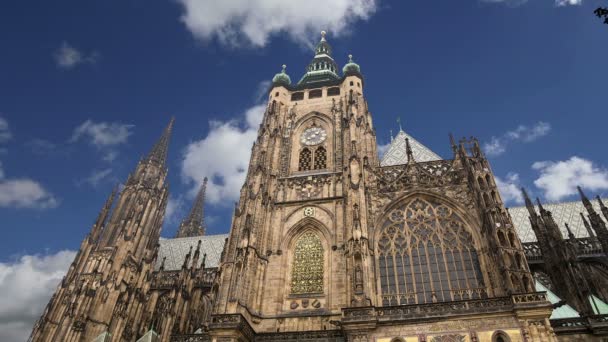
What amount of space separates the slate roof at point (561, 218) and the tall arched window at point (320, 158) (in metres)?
15.8

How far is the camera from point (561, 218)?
32500 mm

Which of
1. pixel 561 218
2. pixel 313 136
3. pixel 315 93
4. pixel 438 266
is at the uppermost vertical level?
pixel 315 93

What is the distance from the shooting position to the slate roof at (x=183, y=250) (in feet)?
127

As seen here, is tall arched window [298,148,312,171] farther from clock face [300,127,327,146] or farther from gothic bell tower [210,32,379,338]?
clock face [300,127,327,146]

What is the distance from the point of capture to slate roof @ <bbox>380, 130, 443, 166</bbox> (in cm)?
2700

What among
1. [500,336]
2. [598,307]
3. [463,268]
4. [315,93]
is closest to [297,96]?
[315,93]

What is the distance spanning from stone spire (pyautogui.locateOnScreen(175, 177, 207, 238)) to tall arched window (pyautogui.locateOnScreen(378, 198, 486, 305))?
133 feet

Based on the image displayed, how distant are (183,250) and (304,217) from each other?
22.6 metres

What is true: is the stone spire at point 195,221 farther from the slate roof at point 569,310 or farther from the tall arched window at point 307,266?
the slate roof at point 569,310

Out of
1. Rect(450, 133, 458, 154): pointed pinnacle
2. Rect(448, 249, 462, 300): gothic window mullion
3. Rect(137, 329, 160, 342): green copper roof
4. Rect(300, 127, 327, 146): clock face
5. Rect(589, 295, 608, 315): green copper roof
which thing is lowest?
Rect(137, 329, 160, 342): green copper roof

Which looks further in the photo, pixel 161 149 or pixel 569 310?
pixel 161 149

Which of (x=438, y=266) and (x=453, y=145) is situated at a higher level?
(x=453, y=145)

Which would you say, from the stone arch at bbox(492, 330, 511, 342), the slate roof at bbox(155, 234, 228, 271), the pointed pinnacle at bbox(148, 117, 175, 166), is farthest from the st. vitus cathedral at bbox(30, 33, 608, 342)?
the pointed pinnacle at bbox(148, 117, 175, 166)

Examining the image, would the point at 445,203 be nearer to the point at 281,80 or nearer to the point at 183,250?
the point at 281,80
